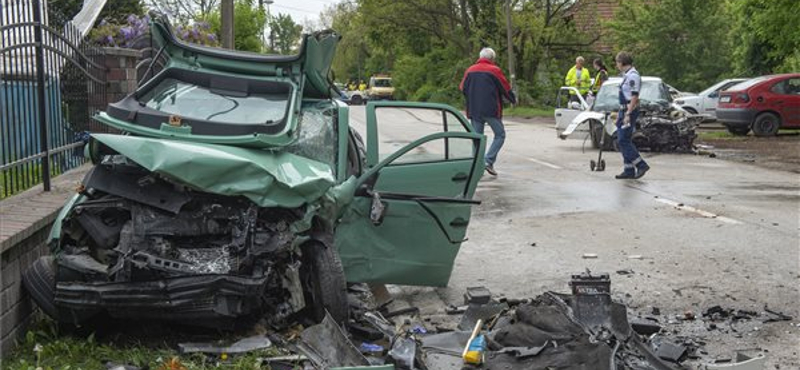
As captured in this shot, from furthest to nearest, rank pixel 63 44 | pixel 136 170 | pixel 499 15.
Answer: pixel 499 15 < pixel 63 44 < pixel 136 170

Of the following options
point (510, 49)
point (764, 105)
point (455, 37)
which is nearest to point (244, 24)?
point (764, 105)

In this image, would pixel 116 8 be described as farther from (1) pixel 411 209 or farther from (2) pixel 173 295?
(2) pixel 173 295

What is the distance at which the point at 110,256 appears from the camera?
17.4ft

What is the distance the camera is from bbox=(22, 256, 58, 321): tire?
5.40m

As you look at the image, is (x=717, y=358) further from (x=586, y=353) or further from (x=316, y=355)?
(x=316, y=355)

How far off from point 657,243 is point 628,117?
5046 mm

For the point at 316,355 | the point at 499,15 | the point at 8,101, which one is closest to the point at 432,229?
the point at 316,355

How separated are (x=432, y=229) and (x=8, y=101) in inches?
122

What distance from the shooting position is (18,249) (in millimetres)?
5512

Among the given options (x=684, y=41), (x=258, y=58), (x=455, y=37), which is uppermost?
(x=684, y=41)

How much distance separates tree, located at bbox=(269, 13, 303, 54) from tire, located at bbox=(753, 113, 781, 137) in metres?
40.3

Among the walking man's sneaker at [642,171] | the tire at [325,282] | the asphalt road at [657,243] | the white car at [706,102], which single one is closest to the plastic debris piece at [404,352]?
the tire at [325,282]

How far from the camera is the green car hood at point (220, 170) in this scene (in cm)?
519

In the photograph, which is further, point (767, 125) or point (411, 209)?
point (767, 125)
